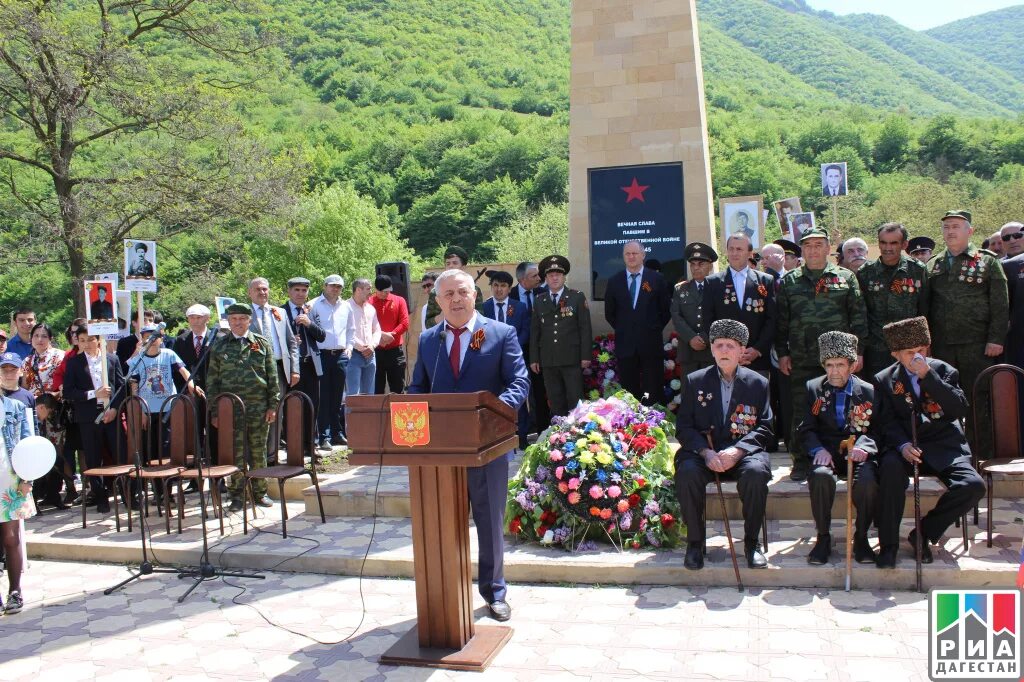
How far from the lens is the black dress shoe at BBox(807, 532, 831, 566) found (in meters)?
4.84

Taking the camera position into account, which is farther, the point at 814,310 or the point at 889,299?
the point at 889,299

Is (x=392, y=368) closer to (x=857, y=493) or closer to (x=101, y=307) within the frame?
(x=101, y=307)

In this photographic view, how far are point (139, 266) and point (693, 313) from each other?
5.79 m

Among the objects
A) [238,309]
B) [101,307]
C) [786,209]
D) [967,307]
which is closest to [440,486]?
[238,309]

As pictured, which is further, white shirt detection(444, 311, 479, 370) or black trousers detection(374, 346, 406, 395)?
black trousers detection(374, 346, 406, 395)

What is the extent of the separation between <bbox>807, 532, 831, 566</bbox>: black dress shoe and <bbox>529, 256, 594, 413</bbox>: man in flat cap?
3.28 metres

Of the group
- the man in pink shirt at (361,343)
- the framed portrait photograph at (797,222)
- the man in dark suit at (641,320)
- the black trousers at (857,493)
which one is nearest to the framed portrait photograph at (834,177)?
the framed portrait photograph at (797,222)

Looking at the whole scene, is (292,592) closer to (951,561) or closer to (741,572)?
(741,572)

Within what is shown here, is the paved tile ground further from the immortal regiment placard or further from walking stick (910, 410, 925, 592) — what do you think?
the immortal regiment placard

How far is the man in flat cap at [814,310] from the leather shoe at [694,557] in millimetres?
1581

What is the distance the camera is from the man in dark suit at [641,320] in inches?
303

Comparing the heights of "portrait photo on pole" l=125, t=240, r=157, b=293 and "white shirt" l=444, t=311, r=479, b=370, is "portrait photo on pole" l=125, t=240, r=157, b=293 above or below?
above

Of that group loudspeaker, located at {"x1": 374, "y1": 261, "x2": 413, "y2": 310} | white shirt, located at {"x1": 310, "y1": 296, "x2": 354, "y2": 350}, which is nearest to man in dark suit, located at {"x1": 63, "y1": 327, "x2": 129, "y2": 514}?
white shirt, located at {"x1": 310, "y1": 296, "x2": 354, "y2": 350}

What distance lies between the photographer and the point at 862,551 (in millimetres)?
4844
